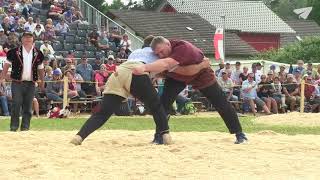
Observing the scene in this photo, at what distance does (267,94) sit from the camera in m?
21.5

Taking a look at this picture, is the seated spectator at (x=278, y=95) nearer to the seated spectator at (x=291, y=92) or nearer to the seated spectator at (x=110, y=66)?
the seated spectator at (x=291, y=92)

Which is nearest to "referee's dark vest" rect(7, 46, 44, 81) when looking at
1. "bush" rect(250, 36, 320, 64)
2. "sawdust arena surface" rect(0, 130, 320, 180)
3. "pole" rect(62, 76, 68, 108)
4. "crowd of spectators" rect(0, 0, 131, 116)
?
"sawdust arena surface" rect(0, 130, 320, 180)

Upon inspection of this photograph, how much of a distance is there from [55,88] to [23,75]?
290 inches

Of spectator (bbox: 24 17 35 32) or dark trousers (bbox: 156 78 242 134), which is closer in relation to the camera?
dark trousers (bbox: 156 78 242 134)

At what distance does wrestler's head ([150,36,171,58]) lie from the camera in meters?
8.60

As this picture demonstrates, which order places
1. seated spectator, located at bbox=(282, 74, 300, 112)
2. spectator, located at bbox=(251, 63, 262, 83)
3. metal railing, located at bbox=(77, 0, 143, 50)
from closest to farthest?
spectator, located at bbox=(251, 63, 262, 83) < seated spectator, located at bbox=(282, 74, 300, 112) < metal railing, located at bbox=(77, 0, 143, 50)

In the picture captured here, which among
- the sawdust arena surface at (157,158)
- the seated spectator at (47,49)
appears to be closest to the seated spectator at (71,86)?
the seated spectator at (47,49)

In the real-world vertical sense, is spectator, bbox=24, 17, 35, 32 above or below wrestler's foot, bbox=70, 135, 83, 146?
above

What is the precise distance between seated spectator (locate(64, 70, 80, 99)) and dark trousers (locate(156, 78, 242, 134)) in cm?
975

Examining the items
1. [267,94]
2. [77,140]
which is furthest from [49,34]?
[77,140]

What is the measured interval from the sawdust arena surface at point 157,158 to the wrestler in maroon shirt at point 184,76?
0.44 metres

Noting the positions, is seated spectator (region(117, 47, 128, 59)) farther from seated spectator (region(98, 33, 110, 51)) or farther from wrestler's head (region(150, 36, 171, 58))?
wrestler's head (region(150, 36, 171, 58))

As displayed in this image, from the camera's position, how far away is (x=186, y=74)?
8.92m

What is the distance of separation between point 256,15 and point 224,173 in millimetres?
48292
